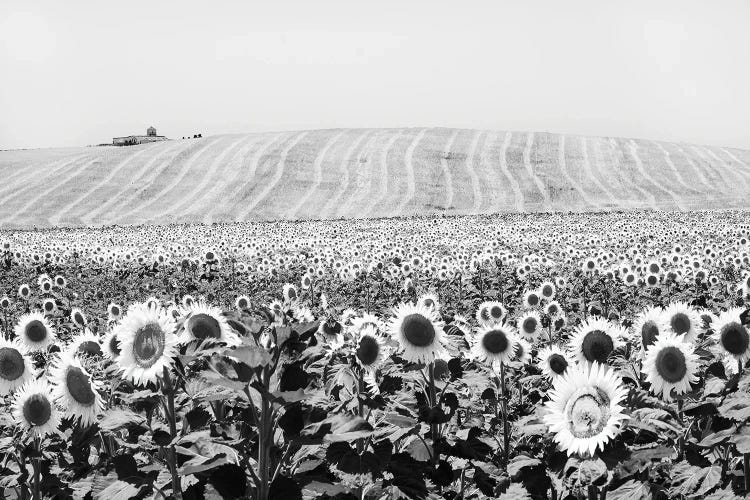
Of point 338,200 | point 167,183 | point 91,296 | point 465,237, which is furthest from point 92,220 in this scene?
point 91,296

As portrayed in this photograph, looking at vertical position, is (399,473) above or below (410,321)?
below

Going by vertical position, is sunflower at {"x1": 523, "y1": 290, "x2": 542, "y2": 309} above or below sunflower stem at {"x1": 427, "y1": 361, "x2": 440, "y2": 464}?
below

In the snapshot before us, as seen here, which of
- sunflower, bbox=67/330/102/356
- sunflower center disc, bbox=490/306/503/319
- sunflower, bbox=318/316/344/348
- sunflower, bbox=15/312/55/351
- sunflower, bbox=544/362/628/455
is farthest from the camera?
sunflower center disc, bbox=490/306/503/319

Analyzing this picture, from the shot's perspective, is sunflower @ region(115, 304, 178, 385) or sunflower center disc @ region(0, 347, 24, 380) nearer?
sunflower @ region(115, 304, 178, 385)

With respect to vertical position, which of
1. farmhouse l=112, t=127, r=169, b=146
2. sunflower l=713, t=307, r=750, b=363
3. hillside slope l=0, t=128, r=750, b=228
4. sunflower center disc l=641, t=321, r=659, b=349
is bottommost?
hillside slope l=0, t=128, r=750, b=228

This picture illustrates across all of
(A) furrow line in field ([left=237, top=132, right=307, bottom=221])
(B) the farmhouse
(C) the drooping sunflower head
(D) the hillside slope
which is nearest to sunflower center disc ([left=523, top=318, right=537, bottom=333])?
(C) the drooping sunflower head

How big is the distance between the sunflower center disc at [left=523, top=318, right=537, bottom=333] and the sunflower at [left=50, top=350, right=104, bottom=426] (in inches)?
201

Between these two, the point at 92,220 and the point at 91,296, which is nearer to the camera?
the point at 91,296

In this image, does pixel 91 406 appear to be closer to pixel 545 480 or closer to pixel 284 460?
pixel 284 460

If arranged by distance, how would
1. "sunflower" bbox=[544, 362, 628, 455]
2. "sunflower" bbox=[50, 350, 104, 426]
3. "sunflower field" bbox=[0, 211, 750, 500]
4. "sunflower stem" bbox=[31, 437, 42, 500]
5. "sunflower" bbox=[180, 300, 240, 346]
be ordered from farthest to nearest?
"sunflower stem" bbox=[31, 437, 42, 500]
"sunflower" bbox=[180, 300, 240, 346]
"sunflower" bbox=[50, 350, 104, 426]
"sunflower field" bbox=[0, 211, 750, 500]
"sunflower" bbox=[544, 362, 628, 455]

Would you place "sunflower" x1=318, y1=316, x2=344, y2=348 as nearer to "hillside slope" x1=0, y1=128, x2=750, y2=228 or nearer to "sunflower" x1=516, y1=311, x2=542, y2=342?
"sunflower" x1=516, y1=311, x2=542, y2=342

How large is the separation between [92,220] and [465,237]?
37.8 meters

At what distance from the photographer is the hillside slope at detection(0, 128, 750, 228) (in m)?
60.6

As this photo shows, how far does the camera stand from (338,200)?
63688 millimetres
